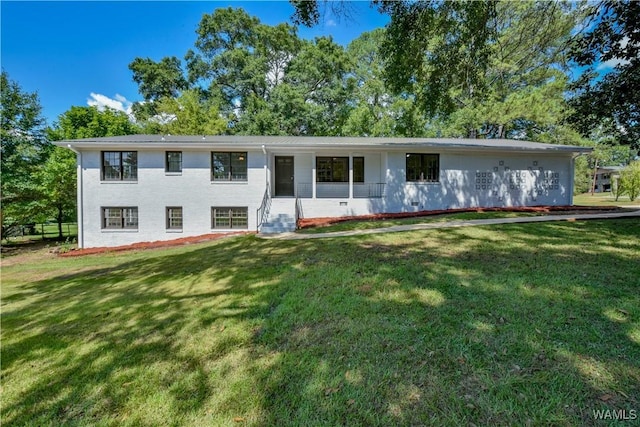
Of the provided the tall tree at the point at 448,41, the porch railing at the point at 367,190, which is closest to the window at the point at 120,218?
the porch railing at the point at 367,190

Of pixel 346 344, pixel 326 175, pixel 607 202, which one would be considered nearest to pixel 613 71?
pixel 326 175

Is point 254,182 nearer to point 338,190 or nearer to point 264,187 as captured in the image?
point 264,187

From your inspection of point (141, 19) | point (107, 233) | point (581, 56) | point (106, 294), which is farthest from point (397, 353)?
point (141, 19)

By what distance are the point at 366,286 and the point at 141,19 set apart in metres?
16.3

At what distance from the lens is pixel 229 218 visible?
42.0ft

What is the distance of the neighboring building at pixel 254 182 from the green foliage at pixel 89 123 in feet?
38.0

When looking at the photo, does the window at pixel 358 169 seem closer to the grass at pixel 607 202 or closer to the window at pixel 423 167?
the window at pixel 423 167

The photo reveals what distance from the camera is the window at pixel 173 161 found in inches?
496

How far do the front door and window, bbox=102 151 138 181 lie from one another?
253 inches

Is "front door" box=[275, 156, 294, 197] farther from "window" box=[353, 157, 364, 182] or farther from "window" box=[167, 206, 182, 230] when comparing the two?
"window" box=[167, 206, 182, 230]

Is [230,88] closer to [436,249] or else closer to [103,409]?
[436,249]

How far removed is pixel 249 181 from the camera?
503 inches

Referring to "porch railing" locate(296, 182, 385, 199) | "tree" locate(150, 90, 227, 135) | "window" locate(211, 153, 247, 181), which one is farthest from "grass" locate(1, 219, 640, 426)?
"tree" locate(150, 90, 227, 135)

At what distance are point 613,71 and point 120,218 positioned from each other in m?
18.7
